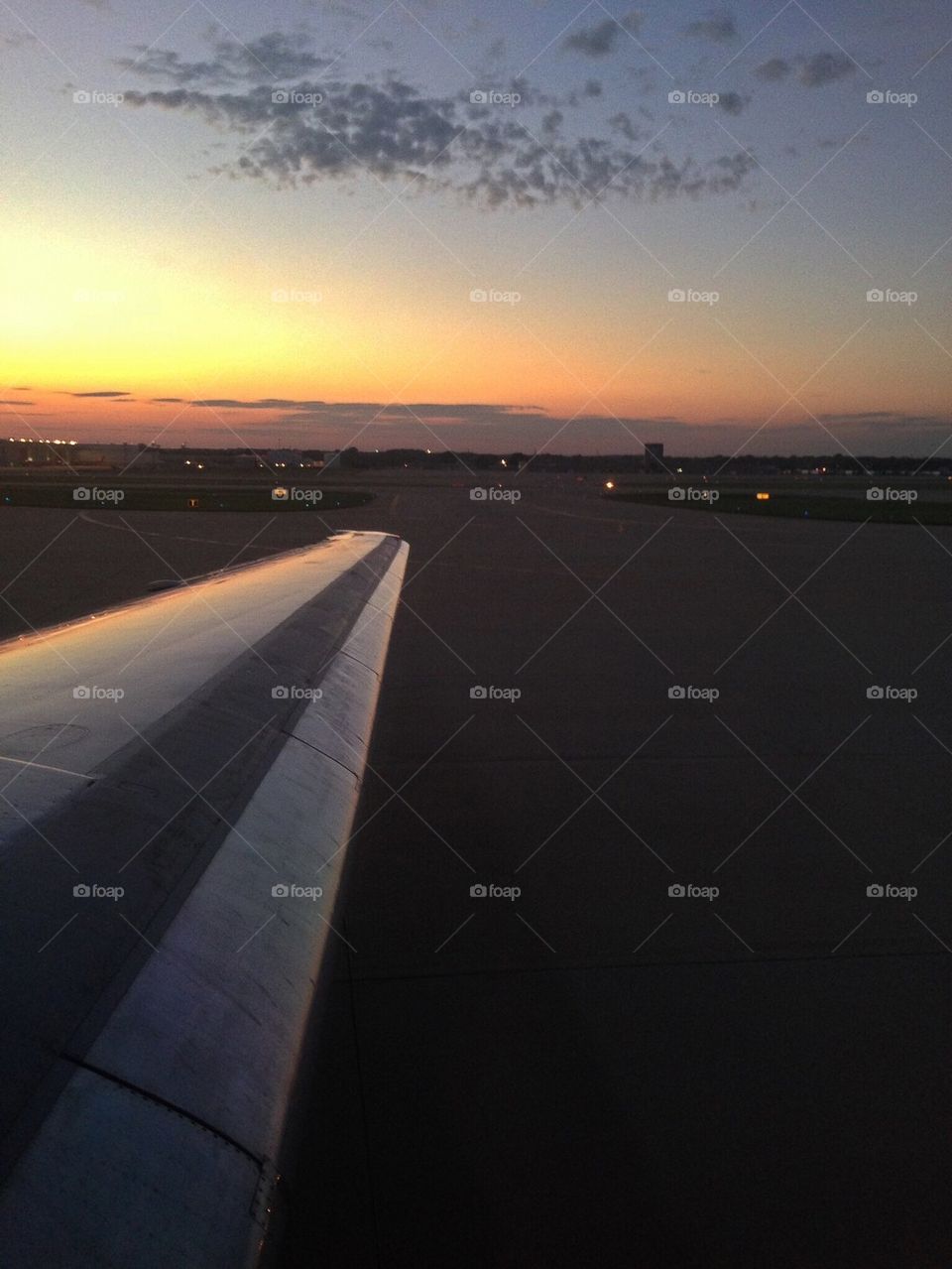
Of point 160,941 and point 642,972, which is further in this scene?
point 642,972

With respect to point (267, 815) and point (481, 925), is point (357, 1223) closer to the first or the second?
point (267, 815)

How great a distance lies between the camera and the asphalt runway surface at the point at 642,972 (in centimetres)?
290

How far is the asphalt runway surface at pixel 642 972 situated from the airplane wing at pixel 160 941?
22 centimetres

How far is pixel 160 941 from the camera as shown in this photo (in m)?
1.69

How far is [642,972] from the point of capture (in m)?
4.26

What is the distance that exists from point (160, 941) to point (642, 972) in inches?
119

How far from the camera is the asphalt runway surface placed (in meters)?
2.90

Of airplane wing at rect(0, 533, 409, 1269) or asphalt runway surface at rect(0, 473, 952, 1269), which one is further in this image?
asphalt runway surface at rect(0, 473, 952, 1269)

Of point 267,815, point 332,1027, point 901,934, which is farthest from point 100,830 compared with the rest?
point 901,934

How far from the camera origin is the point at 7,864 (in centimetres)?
180

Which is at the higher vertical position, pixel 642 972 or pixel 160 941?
pixel 642 972

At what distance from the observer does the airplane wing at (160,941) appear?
3.87 ft

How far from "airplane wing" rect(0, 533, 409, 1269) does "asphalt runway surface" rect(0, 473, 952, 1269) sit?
0.22 meters

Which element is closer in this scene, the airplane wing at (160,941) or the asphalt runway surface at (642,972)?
the airplane wing at (160,941)
